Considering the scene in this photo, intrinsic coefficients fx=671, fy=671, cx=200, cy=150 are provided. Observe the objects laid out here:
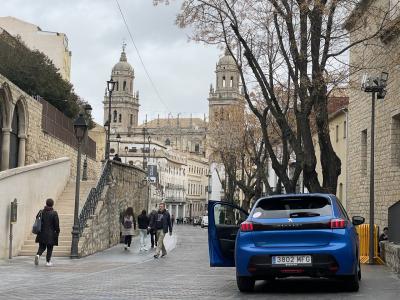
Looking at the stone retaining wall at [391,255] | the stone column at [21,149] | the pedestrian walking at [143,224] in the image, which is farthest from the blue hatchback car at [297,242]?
the stone column at [21,149]

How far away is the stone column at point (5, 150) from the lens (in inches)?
1019

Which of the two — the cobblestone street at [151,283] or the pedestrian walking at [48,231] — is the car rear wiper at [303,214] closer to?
the cobblestone street at [151,283]

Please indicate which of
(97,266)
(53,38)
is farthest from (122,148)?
(97,266)

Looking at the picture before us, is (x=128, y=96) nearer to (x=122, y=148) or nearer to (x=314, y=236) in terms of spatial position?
(x=122, y=148)

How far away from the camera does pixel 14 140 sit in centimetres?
2742

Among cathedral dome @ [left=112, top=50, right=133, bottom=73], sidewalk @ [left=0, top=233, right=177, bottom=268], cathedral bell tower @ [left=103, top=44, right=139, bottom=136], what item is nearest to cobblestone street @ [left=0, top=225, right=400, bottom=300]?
sidewalk @ [left=0, top=233, right=177, bottom=268]

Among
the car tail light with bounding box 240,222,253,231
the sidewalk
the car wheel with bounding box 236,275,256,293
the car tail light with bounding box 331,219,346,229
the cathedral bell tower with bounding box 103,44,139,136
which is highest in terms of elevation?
the cathedral bell tower with bounding box 103,44,139,136

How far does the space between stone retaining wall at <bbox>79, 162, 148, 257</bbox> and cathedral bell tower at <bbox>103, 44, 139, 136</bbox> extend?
11736cm

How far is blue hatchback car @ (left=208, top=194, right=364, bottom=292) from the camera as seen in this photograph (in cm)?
1019

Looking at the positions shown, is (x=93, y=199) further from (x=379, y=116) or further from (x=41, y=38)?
(x=41, y=38)

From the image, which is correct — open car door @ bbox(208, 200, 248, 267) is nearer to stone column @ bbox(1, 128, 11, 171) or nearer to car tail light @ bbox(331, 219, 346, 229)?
car tail light @ bbox(331, 219, 346, 229)

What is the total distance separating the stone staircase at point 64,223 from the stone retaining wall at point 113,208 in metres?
0.61

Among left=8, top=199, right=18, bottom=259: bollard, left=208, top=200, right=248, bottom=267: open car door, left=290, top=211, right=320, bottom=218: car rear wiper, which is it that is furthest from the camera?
left=8, top=199, right=18, bottom=259: bollard

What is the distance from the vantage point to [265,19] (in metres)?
22.0
